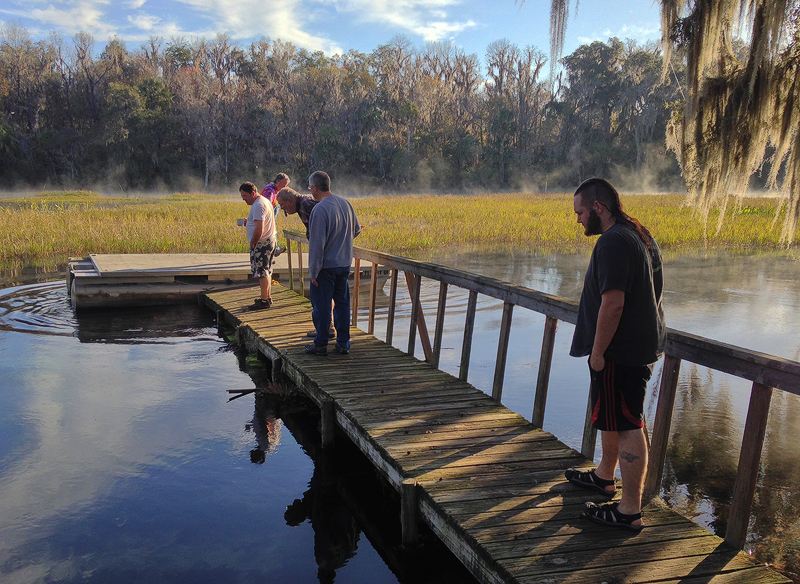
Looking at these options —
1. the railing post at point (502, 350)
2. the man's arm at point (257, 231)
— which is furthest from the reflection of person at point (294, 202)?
the railing post at point (502, 350)

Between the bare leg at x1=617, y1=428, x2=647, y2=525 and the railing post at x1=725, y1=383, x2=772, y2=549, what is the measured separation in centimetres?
42

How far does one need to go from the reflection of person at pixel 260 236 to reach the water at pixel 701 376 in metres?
1.78

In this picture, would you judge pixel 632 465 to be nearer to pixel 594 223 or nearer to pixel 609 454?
pixel 609 454

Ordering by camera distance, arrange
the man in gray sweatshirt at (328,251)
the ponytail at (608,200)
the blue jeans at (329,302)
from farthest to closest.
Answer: the blue jeans at (329,302)
the man in gray sweatshirt at (328,251)
the ponytail at (608,200)

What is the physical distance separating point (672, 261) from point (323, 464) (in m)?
14.3

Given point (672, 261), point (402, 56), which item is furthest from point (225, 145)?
point (672, 261)

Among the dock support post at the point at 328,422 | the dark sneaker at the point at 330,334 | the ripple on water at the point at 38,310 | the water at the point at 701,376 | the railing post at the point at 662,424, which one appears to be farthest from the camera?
the ripple on water at the point at 38,310

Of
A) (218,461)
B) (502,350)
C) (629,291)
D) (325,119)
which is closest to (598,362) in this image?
(629,291)

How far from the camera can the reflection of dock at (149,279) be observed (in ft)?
34.7

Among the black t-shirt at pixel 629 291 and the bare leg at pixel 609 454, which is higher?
the black t-shirt at pixel 629 291

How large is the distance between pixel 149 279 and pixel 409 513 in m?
8.30

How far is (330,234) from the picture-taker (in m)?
5.82

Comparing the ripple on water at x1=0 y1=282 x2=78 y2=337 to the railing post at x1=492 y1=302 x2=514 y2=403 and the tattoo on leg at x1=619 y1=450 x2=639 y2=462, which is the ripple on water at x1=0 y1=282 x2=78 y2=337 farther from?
the tattoo on leg at x1=619 y1=450 x2=639 y2=462

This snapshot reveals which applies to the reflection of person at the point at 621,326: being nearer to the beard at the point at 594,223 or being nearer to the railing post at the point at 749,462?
the beard at the point at 594,223
